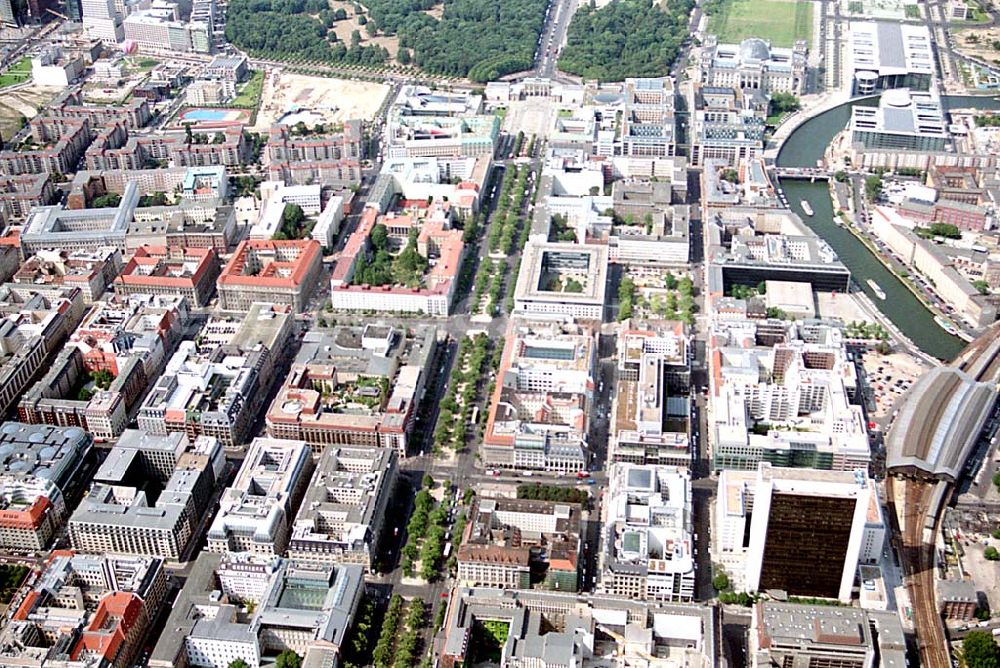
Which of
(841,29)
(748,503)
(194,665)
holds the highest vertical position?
(841,29)

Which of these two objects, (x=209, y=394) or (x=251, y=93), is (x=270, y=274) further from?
(x=251, y=93)

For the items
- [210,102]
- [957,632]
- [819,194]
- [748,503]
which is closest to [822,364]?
[748,503]

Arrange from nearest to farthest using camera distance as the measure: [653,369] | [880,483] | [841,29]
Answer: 1. [880,483]
2. [653,369]
3. [841,29]

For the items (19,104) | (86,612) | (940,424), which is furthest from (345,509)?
(19,104)

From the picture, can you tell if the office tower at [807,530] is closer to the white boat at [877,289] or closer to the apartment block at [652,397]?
the apartment block at [652,397]

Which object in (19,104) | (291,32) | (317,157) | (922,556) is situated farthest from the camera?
(291,32)

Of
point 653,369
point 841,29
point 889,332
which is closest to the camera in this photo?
point 653,369

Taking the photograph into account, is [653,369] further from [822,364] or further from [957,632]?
[957,632]
